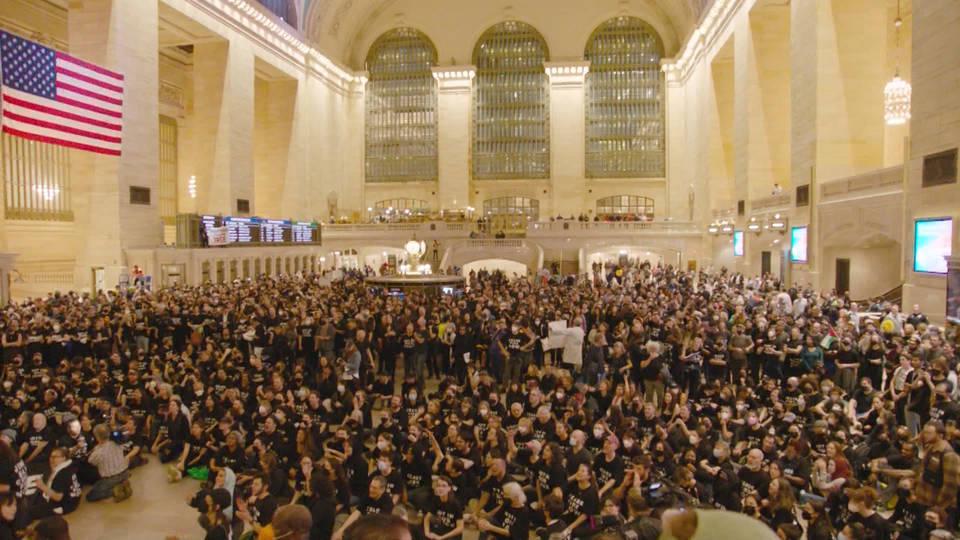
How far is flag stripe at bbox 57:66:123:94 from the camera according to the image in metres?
17.9

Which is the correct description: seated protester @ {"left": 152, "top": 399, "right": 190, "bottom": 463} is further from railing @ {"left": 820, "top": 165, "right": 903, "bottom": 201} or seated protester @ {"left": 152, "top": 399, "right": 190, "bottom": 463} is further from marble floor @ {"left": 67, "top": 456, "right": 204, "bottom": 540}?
railing @ {"left": 820, "top": 165, "right": 903, "bottom": 201}


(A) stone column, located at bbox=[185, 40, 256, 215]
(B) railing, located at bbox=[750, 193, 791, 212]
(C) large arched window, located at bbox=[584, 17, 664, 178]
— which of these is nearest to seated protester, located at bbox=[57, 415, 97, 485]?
(B) railing, located at bbox=[750, 193, 791, 212]

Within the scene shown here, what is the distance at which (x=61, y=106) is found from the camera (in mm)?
17953

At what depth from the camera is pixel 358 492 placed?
282 inches

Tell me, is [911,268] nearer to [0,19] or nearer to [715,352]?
[715,352]

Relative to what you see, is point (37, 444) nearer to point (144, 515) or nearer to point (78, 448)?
point (78, 448)

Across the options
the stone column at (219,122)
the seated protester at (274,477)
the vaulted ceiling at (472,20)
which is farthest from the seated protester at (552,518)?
the vaulted ceiling at (472,20)

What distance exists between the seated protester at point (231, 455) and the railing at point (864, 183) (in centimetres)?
1715

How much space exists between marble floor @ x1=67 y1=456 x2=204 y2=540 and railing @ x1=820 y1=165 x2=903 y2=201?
18.0 m

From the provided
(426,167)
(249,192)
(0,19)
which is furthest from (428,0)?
(0,19)

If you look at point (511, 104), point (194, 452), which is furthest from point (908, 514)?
point (511, 104)

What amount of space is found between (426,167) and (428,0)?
39.4 feet

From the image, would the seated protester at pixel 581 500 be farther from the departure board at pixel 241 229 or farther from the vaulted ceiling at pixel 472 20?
the vaulted ceiling at pixel 472 20

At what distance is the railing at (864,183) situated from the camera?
16.4 metres
